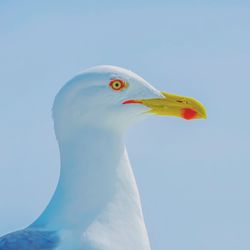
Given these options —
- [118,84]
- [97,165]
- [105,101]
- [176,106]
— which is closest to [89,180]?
[97,165]

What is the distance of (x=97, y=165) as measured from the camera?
995cm

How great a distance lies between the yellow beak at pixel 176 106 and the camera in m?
10.3

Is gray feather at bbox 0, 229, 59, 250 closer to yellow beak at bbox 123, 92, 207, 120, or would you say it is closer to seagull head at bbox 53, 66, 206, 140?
seagull head at bbox 53, 66, 206, 140

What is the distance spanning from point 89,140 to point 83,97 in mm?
393

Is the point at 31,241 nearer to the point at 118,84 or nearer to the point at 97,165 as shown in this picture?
the point at 97,165

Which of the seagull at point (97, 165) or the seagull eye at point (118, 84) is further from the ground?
the seagull eye at point (118, 84)

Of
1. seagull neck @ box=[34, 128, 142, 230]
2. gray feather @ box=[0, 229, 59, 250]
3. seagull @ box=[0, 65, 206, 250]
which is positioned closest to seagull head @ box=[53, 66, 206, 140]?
seagull @ box=[0, 65, 206, 250]

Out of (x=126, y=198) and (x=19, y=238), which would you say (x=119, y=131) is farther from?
(x=19, y=238)

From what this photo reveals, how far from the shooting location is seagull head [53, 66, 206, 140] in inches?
391

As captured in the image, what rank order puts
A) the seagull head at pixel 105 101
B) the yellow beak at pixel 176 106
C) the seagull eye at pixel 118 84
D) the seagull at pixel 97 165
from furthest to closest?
the yellow beak at pixel 176 106
the seagull eye at pixel 118 84
the seagull head at pixel 105 101
the seagull at pixel 97 165

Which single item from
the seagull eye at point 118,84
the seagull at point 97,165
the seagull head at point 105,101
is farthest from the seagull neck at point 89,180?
the seagull eye at point 118,84

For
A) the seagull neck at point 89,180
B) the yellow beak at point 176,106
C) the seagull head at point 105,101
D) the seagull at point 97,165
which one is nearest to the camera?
the seagull at point 97,165

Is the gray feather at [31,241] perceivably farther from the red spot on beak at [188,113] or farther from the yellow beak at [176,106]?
the red spot on beak at [188,113]

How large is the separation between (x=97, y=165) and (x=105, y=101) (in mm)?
588
